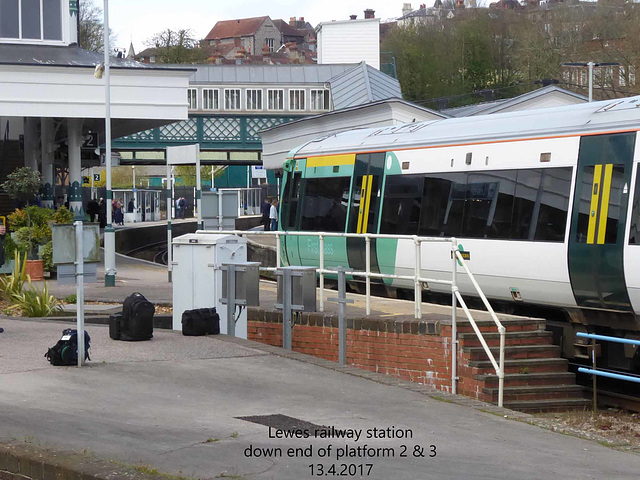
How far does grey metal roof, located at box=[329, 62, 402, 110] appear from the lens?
52.6 meters

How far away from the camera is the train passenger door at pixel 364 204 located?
18.0 metres

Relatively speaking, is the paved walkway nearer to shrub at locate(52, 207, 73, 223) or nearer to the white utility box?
the white utility box

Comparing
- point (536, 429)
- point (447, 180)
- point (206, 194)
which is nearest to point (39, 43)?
point (206, 194)

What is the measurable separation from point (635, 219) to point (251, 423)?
6.16 metres

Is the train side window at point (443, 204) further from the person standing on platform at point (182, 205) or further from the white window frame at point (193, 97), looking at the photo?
the person standing on platform at point (182, 205)

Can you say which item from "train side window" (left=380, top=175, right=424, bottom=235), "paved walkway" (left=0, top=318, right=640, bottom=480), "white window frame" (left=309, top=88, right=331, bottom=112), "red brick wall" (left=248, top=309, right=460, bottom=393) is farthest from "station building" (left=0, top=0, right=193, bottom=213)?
"white window frame" (left=309, top=88, right=331, bottom=112)

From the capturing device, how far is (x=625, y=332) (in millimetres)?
13125

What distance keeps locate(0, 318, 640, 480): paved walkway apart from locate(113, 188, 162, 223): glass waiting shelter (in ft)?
174

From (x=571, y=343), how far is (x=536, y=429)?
5226 millimetres

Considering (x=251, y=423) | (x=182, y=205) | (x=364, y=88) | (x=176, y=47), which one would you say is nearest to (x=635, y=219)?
(x=251, y=423)

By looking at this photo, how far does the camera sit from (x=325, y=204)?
19.9 meters

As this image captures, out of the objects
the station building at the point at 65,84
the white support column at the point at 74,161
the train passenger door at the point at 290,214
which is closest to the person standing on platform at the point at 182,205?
the station building at the point at 65,84

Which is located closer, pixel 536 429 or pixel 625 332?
pixel 536 429

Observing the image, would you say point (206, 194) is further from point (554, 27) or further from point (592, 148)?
point (554, 27)
